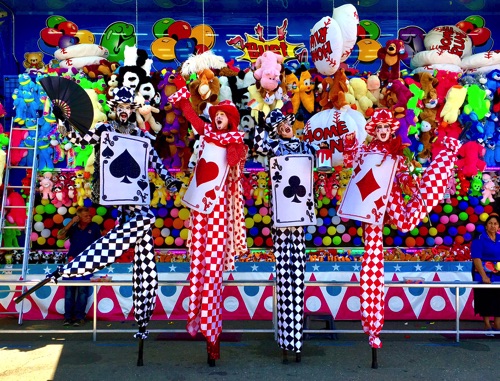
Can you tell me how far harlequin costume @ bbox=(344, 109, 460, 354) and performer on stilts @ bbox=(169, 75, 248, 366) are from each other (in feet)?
3.68

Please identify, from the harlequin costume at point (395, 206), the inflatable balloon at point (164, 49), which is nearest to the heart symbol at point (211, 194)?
the harlequin costume at point (395, 206)

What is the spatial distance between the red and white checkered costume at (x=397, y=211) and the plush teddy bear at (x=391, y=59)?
8.57 ft

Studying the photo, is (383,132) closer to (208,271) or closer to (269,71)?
(208,271)

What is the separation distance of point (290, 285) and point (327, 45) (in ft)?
9.87

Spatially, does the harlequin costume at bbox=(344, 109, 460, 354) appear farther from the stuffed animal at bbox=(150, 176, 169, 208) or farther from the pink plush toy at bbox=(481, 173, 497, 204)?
the stuffed animal at bbox=(150, 176, 169, 208)

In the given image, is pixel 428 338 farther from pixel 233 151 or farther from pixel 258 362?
pixel 233 151

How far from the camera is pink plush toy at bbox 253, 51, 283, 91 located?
6668 mm

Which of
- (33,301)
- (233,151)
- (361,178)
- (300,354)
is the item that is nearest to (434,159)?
(361,178)

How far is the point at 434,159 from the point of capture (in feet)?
15.8

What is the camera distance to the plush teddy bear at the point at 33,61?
7.72m

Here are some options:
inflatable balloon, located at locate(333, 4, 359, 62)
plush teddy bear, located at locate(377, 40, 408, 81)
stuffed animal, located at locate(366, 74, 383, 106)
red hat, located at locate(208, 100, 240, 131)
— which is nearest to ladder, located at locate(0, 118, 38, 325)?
red hat, located at locate(208, 100, 240, 131)

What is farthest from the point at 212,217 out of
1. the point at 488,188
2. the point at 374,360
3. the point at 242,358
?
the point at 488,188

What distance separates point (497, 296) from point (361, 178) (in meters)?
2.44

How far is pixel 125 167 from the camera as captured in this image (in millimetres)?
4652
